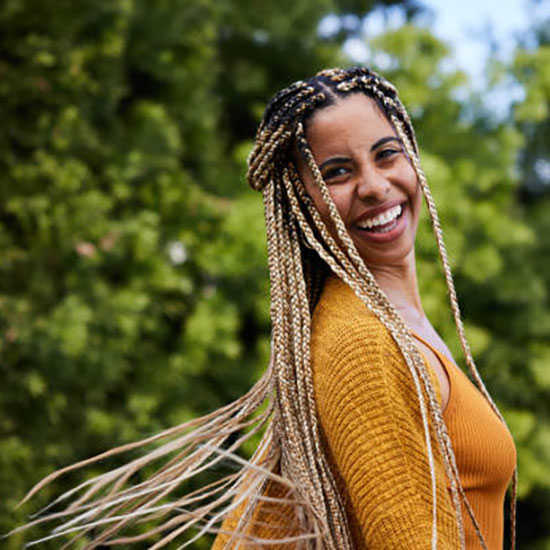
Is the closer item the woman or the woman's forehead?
the woman

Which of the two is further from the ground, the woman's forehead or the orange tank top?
the woman's forehead

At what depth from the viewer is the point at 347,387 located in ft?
4.46

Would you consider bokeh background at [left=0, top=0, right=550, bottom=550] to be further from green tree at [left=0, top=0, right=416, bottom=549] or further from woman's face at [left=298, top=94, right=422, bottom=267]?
woman's face at [left=298, top=94, right=422, bottom=267]

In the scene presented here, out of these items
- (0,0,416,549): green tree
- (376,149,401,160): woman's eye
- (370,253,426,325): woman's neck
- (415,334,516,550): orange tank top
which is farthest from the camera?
(0,0,416,549): green tree

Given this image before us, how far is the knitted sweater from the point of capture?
1.32 metres

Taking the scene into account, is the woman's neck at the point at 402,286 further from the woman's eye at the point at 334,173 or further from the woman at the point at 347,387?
the woman's eye at the point at 334,173

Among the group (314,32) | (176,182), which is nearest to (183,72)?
(176,182)

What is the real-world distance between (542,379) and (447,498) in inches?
226

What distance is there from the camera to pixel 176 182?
5539 mm

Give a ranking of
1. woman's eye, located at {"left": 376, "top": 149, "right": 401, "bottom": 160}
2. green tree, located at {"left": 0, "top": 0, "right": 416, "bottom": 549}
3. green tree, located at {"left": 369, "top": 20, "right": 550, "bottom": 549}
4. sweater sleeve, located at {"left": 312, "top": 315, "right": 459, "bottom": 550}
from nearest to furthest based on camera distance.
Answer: sweater sleeve, located at {"left": 312, "top": 315, "right": 459, "bottom": 550} < woman's eye, located at {"left": 376, "top": 149, "right": 401, "bottom": 160} < green tree, located at {"left": 0, "top": 0, "right": 416, "bottom": 549} < green tree, located at {"left": 369, "top": 20, "right": 550, "bottom": 549}

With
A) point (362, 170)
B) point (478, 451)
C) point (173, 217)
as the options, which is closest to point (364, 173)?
point (362, 170)

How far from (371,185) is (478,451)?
1.77ft

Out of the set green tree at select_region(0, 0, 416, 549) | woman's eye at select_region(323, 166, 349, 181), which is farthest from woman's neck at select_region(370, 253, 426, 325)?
green tree at select_region(0, 0, 416, 549)

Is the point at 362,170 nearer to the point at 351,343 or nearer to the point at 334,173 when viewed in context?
the point at 334,173
